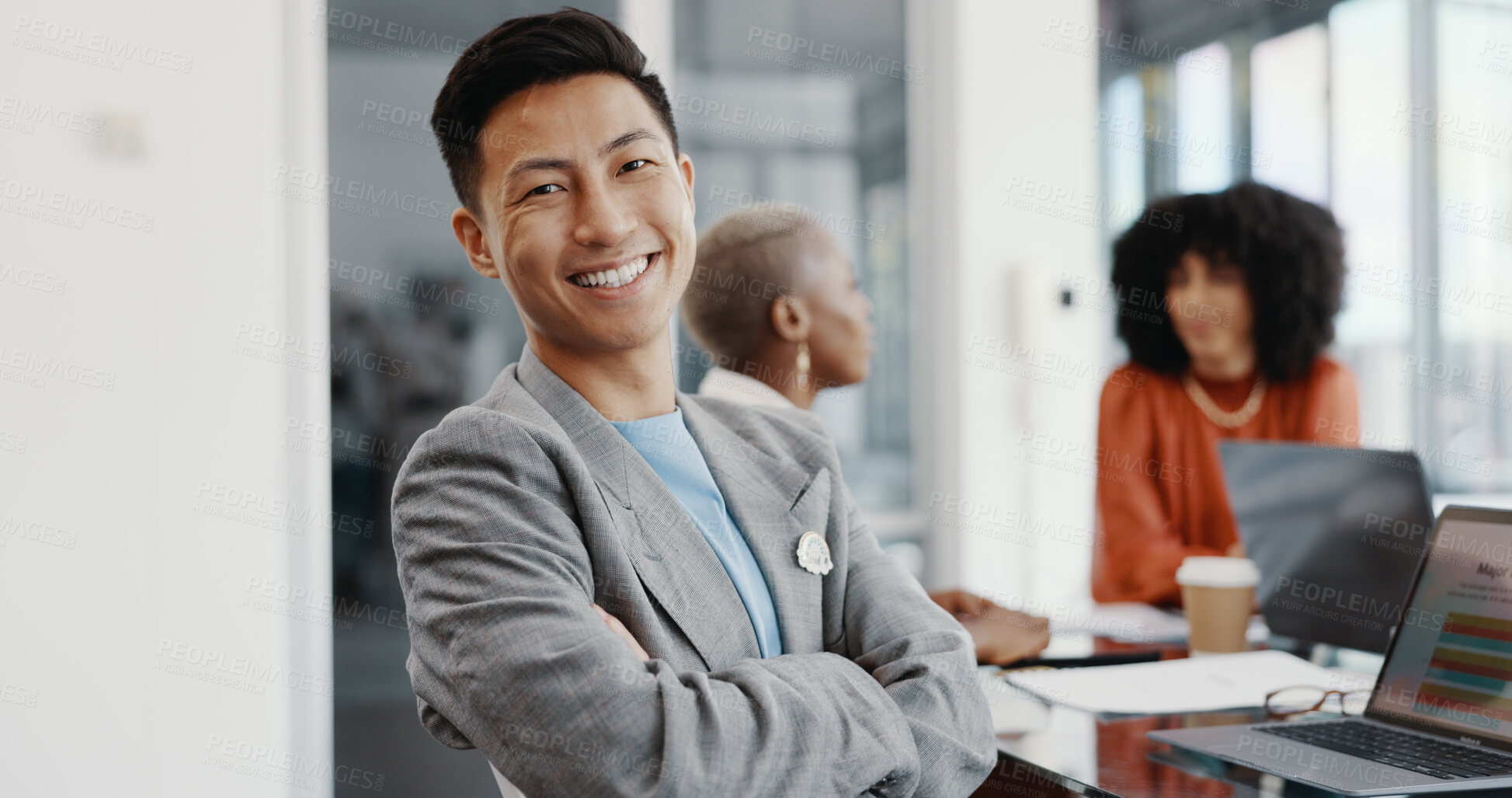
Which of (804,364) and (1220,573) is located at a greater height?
(804,364)

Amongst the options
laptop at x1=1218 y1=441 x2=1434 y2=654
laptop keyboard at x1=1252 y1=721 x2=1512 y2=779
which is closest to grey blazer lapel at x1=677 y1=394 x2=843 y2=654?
laptop keyboard at x1=1252 y1=721 x2=1512 y2=779

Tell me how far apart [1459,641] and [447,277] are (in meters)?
2.88

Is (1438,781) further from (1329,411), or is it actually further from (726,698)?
(1329,411)

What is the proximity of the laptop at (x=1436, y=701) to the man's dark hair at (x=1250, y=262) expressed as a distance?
54.6 inches

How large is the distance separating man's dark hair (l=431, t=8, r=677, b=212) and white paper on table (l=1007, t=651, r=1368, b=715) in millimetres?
932

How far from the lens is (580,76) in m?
1.24

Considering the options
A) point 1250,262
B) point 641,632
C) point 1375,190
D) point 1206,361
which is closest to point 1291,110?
point 1375,190

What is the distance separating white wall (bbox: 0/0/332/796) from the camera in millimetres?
2637

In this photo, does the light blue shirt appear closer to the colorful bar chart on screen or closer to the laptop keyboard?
the laptop keyboard

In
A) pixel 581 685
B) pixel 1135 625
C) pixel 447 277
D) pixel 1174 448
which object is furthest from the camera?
pixel 447 277

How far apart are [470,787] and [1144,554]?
2.22m

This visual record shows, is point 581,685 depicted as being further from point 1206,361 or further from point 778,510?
point 1206,361

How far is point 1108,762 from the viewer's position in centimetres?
123

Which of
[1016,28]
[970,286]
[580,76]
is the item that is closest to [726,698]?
[580,76]
